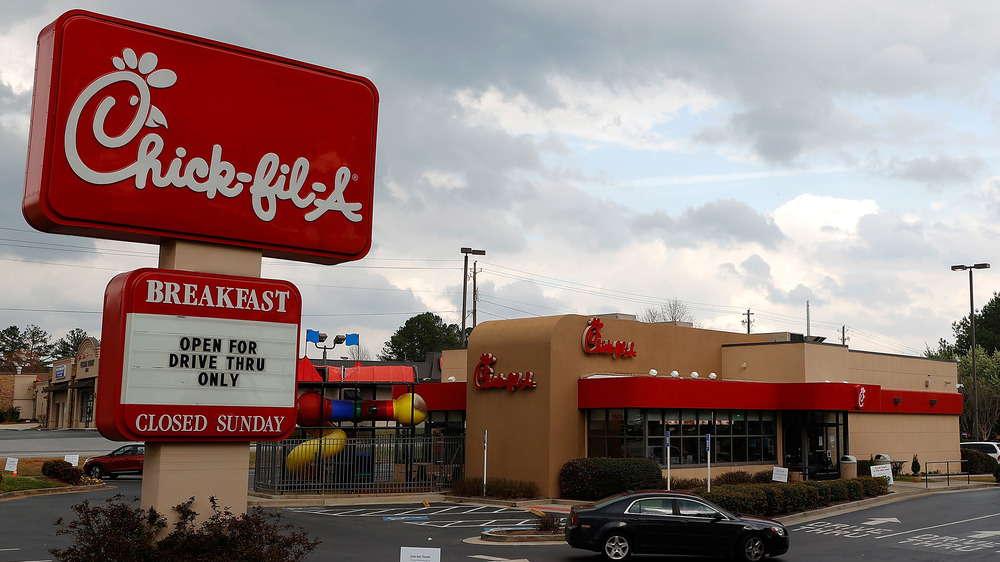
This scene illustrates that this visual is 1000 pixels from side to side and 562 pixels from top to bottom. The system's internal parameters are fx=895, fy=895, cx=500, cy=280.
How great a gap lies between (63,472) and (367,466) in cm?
1324

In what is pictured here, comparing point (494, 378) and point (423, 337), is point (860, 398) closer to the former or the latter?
point (494, 378)

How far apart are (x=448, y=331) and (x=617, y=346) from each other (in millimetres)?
75819

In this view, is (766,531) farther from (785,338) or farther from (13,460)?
(13,460)

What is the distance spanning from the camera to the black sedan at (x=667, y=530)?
1914 centimetres

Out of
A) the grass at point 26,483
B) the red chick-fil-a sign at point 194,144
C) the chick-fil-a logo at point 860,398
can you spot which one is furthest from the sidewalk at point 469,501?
the red chick-fil-a sign at point 194,144

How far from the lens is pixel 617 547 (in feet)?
62.8

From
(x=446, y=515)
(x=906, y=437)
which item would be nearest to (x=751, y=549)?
(x=446, y=515)

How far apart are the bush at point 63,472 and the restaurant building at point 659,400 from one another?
14.3 m

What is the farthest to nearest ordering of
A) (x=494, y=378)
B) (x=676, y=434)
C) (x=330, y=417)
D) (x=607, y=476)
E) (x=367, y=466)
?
(x=330, y=417), (x=494, y=378), (x=367, y=466), (x=676, y=434), (x=607, y=476)

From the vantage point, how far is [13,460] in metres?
35.5

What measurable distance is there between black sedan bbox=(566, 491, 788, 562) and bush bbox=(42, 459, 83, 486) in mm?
25347

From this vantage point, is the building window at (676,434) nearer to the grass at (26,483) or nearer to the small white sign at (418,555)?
the small white sign at (418,555)

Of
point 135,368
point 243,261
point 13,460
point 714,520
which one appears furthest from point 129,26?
point 13,460

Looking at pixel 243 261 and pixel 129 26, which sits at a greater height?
pixel 129 26
